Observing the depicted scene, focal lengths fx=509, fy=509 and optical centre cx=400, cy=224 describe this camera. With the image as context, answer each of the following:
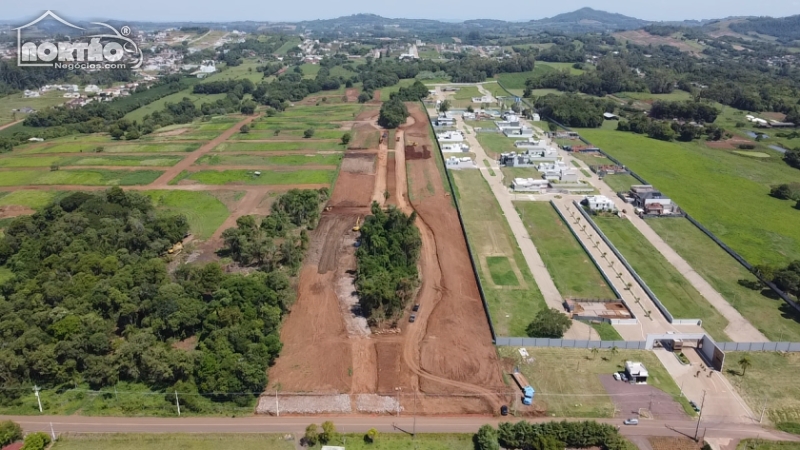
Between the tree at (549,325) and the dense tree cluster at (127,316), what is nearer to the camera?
the dense tree cluster at (127,316)

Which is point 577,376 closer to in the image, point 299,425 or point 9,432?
point 299,425

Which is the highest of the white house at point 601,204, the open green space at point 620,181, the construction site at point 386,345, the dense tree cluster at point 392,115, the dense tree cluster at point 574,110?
the dense tree cluster at point 574,110

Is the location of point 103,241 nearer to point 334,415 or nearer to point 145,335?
point 145,335

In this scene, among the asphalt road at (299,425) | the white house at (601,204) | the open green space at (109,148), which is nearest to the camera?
the asphalt road at (299,425)

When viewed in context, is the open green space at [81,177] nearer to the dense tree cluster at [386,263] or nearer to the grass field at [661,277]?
the dense tree cluster at [386,263]

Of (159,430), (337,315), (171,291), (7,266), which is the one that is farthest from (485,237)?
(7,266)

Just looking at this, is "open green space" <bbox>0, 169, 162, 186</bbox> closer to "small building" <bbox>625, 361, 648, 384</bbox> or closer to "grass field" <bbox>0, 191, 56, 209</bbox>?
"grass field" <bbox>0, 191, 56, 209</bbox>

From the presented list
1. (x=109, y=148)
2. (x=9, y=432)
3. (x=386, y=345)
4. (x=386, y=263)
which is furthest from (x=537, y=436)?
(x=109, y=148)

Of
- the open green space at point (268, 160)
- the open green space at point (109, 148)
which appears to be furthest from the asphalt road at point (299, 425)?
the open green space at point (109, 148)
